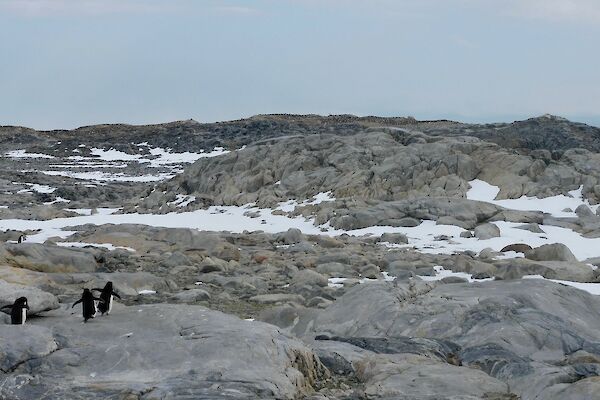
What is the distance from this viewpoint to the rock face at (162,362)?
24.1 ft

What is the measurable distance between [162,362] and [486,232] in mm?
16370

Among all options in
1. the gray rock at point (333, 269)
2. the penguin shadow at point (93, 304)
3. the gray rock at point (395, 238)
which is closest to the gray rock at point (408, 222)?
the gray rock at point (395, 238)

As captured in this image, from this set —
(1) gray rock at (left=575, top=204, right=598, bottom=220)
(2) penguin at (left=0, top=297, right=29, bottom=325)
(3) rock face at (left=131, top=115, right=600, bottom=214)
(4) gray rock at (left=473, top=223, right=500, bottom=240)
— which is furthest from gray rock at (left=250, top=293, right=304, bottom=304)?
(1) gray rock at (left=575, top=204, right=598, bottom=220)

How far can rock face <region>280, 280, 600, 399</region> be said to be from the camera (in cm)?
→ 845

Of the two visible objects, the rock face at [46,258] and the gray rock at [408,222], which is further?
the gray rock at [408,222]

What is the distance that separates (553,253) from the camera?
61.7 ft

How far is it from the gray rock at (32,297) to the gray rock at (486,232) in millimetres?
14825

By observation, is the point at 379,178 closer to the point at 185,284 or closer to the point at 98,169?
the point at 185,284

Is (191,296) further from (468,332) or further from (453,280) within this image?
(468,332)

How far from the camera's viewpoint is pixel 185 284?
56.5 feet

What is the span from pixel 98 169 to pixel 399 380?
5999 centimetres

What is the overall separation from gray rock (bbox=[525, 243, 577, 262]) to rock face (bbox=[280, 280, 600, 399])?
5.84m

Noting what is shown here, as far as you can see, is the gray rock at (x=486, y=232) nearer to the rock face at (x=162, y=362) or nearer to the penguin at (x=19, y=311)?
the rock face at (x=162, y=362)

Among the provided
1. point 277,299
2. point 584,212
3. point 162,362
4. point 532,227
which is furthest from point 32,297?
point 584,212
